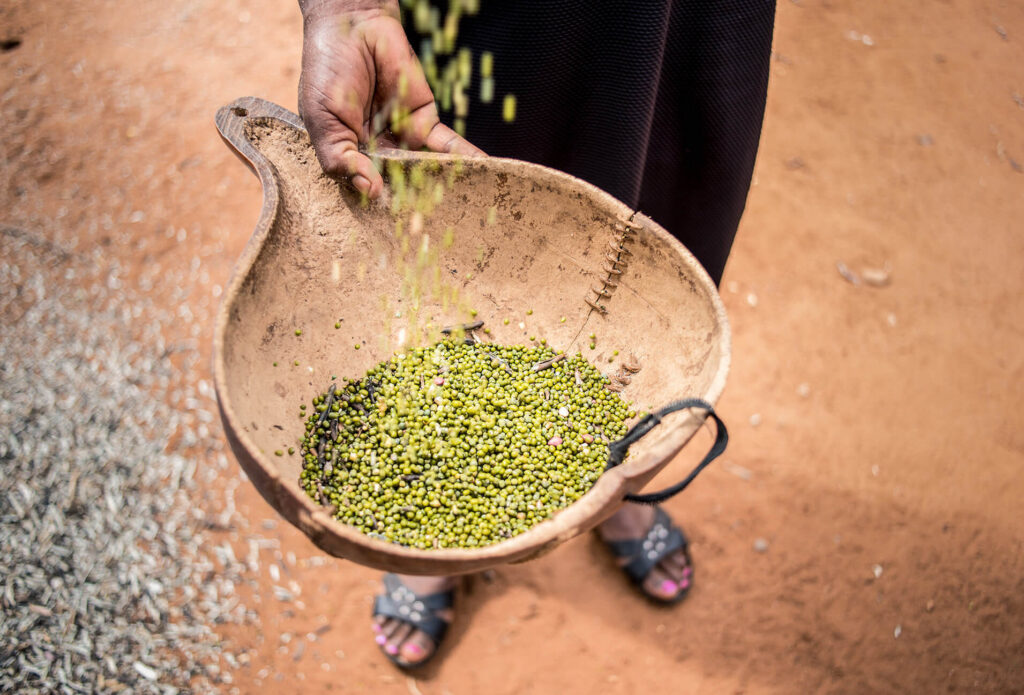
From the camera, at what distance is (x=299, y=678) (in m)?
3.16

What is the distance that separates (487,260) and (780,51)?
5.20 metres

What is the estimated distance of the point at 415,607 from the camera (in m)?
3.27

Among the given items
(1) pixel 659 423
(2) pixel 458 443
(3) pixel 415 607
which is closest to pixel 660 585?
(3) pixel 415 607

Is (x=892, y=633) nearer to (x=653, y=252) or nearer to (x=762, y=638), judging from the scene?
(x=762, y=638)

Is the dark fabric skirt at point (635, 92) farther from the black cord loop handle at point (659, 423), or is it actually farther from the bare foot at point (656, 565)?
the bare foot at point (656, 565)

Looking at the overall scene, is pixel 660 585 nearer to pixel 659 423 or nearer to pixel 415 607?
pixel 415 607

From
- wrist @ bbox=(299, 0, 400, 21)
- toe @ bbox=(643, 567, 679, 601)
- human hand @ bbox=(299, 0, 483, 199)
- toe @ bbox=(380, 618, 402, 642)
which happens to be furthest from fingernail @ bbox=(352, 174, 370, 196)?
toe @ bbox=(643, 567, 679, 601)

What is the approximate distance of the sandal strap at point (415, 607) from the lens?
128 inches

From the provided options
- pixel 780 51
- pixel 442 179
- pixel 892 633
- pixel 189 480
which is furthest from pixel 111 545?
pixel 780 51

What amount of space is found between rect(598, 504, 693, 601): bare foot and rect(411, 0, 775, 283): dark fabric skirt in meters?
1.62

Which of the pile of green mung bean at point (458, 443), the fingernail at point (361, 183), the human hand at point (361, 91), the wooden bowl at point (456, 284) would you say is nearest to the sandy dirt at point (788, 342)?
the pile of green mung bean at point (458, 443)

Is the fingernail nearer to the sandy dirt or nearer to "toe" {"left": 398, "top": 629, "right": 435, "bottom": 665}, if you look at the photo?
the sandy dirt

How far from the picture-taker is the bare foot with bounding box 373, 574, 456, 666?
10.5ft

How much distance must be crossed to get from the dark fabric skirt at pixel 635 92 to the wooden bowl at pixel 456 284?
2.02 ft
